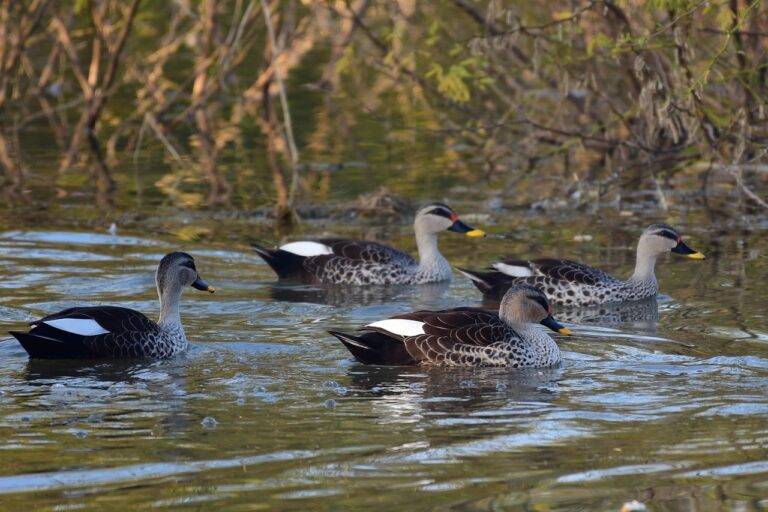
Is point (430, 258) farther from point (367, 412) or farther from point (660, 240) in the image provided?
point (367, 412)

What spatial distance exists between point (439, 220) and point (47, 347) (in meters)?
5.33

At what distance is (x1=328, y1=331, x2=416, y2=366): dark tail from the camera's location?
35.7 ft

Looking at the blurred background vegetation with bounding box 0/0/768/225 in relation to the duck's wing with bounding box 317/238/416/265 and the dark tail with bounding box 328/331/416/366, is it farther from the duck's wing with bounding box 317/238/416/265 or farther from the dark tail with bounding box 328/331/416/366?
the dark tail with bounding box 328/331/416/366

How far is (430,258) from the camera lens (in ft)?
49.5

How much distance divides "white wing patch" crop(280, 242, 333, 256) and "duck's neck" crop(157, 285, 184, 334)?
2.97 m

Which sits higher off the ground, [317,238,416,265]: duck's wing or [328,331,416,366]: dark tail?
[317,238,416,265]: duck's wing

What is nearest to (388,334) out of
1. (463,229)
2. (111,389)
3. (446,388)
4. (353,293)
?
(446,388)

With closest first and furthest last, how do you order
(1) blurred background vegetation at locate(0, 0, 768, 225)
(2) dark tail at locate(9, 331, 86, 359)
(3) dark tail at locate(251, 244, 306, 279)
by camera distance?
(2) dark tail at locate(9, 331, 86, 359) < (3) dark tail at locate(251, 244, 306, 279) < (1) blurred background vegetation at locate(0, 0, 768, 225)

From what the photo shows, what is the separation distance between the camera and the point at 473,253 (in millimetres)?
15930

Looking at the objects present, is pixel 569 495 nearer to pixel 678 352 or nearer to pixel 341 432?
pixel 341 432

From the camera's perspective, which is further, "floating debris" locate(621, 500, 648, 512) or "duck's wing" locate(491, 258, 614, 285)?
"duck's wing" locate(491, 258, 614, 285)

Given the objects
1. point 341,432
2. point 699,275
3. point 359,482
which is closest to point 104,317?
point 341,432

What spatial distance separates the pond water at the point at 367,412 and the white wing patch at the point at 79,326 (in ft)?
0.83

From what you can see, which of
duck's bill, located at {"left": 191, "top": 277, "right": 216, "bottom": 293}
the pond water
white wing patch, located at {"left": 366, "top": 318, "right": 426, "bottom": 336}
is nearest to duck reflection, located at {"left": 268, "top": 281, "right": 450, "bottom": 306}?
the pond water
